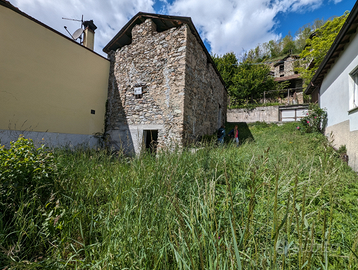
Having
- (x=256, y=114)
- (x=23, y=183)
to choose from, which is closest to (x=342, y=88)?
(x=23, y=183)

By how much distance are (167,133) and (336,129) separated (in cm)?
638

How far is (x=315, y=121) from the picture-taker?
26.8ft

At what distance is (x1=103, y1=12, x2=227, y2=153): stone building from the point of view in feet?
20.2

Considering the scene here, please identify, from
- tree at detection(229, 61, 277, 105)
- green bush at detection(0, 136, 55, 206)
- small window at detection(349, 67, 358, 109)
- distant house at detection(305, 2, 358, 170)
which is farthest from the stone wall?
tree at detection(229, 61, 277, 105)

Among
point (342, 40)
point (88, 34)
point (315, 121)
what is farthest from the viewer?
point (88, 34)

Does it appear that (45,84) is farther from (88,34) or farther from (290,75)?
(290,75)

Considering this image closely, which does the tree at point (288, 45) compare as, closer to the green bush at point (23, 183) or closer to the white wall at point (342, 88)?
the white wall at point (342, 88)

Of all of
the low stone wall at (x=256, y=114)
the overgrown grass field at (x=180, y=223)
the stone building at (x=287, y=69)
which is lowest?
the overgrown grass field at (x=180, y=223)

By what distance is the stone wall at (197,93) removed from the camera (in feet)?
20.5

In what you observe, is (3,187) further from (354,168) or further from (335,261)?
(354,168)

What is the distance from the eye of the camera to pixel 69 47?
6742mm

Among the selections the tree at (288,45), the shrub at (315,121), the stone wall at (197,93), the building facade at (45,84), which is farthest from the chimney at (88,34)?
the tree at (288,45)

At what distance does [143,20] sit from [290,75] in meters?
24.8

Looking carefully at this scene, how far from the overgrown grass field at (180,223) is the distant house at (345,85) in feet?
8.96
